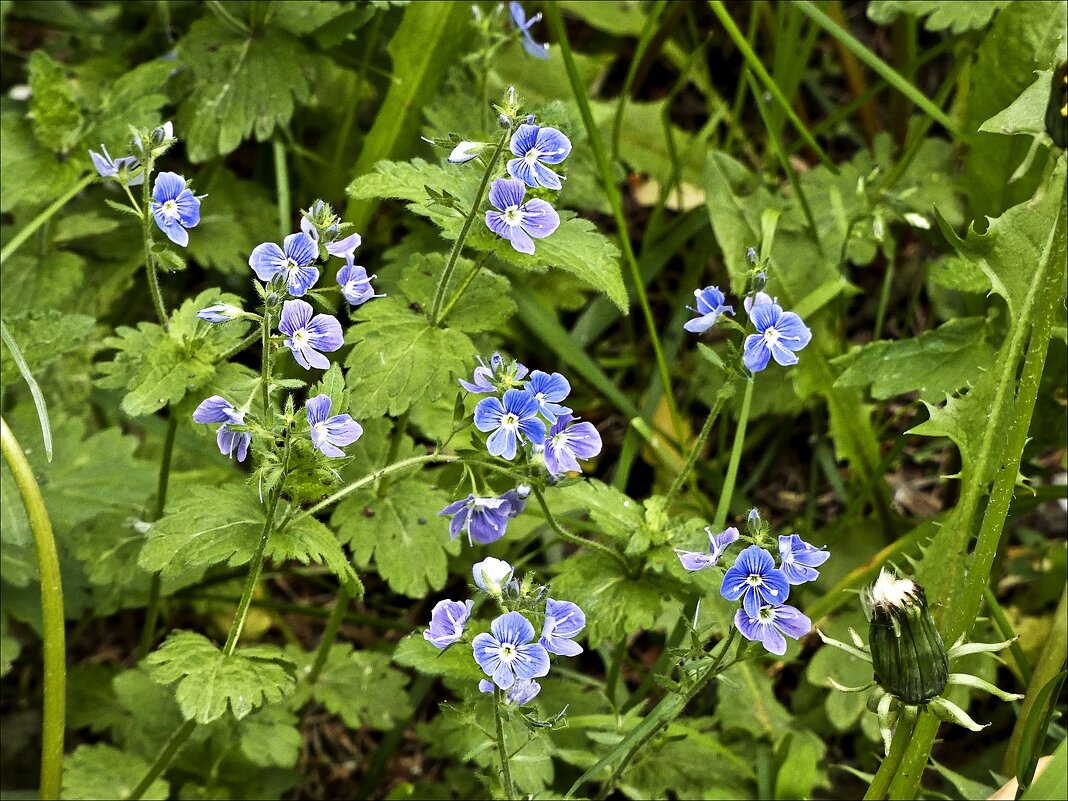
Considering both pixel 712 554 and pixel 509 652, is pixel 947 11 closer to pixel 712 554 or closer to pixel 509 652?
pixel 712 554

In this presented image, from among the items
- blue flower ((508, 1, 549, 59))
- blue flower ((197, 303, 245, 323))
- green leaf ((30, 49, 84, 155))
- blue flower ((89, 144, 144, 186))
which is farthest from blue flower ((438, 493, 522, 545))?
green leaf ((30, 49, 84, 155))

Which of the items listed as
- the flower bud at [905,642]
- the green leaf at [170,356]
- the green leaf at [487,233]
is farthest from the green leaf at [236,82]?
the flower bud at [905,642]

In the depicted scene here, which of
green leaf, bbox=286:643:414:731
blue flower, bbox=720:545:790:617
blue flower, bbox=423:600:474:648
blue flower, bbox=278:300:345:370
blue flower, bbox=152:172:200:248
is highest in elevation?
blue flower, bbox=152:172:200:248

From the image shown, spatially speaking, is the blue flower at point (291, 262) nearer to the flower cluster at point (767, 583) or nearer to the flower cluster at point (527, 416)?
the flower cluster at point (527, 416)

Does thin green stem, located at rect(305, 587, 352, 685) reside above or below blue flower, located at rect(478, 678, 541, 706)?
below

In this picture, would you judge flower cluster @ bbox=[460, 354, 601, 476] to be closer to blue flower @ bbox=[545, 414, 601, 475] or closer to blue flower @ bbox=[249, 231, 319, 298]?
blue flower @ bbox=[545, 414, 601, 475]

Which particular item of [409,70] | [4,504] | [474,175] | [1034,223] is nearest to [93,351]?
[4,504]
